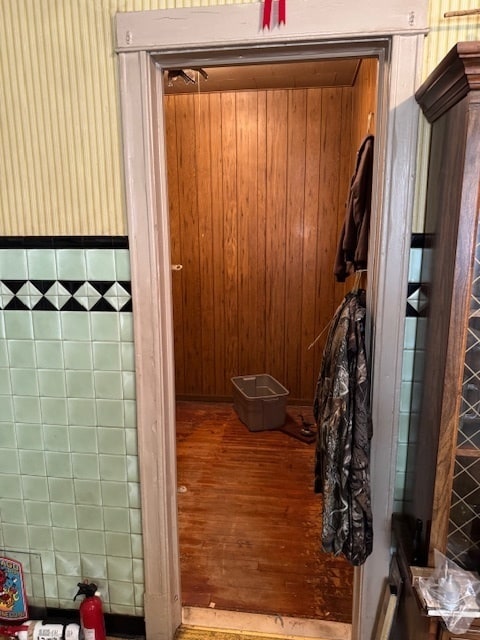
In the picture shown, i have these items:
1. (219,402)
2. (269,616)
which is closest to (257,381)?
(219,402)

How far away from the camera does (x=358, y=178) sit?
1.96 m

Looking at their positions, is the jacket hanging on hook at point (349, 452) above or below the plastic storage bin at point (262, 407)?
above

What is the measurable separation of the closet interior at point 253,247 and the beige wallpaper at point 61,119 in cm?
159

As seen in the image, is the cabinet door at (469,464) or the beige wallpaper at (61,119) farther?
the beige wallpaper at (61,119)

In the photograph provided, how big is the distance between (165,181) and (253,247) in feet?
7.70

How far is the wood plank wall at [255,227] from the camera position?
3.64 m

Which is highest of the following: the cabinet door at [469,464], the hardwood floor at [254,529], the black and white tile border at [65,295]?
the black and white tile border at [65,295]

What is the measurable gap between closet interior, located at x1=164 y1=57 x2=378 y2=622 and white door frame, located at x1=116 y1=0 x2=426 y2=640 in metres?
1.18

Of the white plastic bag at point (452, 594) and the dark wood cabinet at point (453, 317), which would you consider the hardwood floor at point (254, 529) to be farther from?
the dark wood cabinet at point (453, 317)

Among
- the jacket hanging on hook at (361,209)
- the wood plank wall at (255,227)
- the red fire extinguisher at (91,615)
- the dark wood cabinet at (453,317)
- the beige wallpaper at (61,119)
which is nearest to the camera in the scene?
the dark wood cabinet at (453,317)

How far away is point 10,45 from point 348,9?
1059 mm

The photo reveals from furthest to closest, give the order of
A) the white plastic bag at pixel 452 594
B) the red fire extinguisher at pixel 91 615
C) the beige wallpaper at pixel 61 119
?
the red fire extinguisher at pixel 91 615
the beige wallpaper at pixel 61 119
the white plastic bag at pixel 452 594

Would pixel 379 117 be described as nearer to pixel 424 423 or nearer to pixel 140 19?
pixel 140 19

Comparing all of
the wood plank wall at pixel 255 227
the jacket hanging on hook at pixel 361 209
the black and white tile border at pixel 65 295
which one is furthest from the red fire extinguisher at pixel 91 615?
the wood plank wall at pixel 255 227
